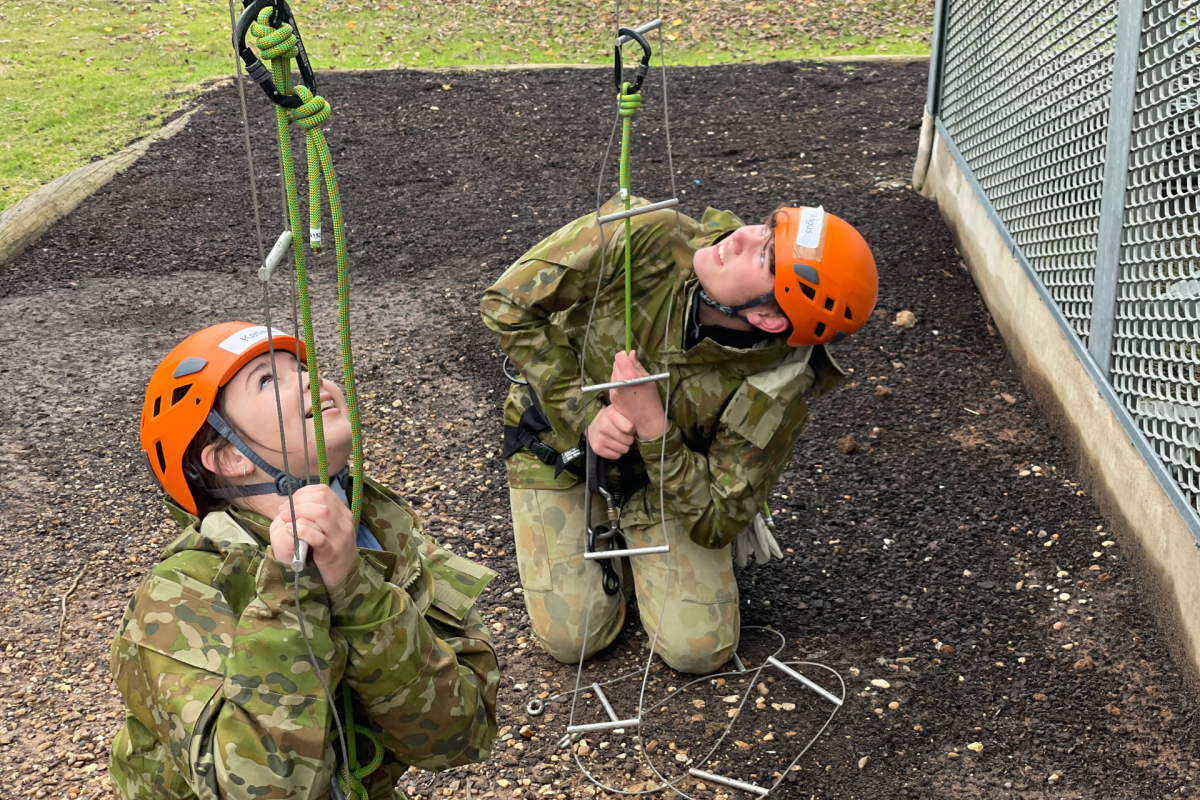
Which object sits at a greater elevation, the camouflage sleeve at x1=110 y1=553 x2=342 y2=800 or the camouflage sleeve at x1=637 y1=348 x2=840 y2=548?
the camouflage sleeve at x1=110 y1=553 x2=342 y2=800

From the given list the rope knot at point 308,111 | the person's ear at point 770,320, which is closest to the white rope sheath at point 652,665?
the person's ear at point 770,320

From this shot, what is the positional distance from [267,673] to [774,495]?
346 centimetres

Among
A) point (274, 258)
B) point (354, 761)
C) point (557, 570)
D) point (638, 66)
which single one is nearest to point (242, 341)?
point (274, 258)

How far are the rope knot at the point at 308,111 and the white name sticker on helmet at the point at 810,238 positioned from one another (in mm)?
1879

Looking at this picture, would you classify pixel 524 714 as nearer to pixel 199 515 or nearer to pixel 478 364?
pixel 199 515

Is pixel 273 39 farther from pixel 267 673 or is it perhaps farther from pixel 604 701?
pixel 604 701

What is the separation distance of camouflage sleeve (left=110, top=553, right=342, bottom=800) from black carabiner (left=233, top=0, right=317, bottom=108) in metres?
0.80

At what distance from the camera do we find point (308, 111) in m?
1.91

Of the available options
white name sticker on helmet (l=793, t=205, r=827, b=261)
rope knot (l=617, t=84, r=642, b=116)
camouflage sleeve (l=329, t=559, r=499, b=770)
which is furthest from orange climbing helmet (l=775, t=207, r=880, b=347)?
camouflage sleeve (l=329, t=559, r=499, b=770)

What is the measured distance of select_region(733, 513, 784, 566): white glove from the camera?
435 centimetres

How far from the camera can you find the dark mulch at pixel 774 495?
12.4ft

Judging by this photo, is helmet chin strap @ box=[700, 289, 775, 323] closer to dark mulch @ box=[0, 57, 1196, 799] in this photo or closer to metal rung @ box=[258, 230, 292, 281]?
dark mulch @ box=[0, 57, 1196, 799]

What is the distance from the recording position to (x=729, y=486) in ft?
12.6

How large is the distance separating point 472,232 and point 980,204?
11.3 feet
